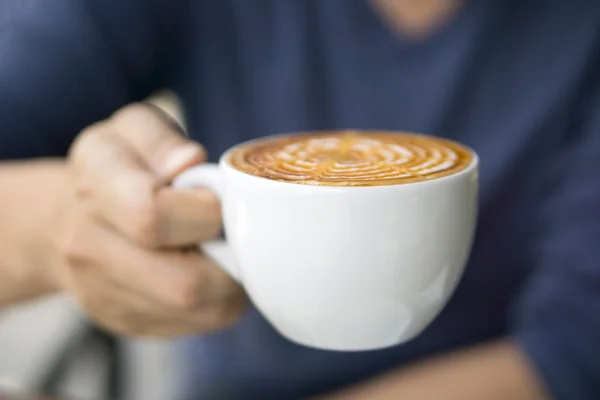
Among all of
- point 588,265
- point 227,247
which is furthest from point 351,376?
point 227,247

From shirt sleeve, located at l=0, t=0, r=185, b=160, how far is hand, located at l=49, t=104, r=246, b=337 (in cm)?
14

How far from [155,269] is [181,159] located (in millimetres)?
91

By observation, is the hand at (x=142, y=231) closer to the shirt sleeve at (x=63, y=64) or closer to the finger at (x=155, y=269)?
the finger at (x=155, y=269)

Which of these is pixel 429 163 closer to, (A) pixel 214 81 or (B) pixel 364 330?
(B) pixel 364 330

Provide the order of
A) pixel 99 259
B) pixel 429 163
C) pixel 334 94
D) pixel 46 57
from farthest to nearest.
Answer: pixel 334 94 < pixel 46 57 < pixel 99 259 < pixel 429 163

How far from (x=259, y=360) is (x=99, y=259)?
426 mm

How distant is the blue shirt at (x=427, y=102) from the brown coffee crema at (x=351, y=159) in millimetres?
313

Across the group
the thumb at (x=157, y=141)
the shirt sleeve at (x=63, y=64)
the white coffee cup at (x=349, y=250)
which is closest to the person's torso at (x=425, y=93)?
the shirt sleeve at (x=63, y=64)

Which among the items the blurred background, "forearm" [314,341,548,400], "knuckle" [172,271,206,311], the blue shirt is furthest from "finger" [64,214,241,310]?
the blurred background

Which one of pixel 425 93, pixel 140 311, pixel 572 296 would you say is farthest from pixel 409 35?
pixel 140 311

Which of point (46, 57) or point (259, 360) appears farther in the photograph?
point (259, 360)

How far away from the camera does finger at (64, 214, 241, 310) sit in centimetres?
47

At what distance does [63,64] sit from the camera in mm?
645

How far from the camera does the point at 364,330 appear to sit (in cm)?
39
